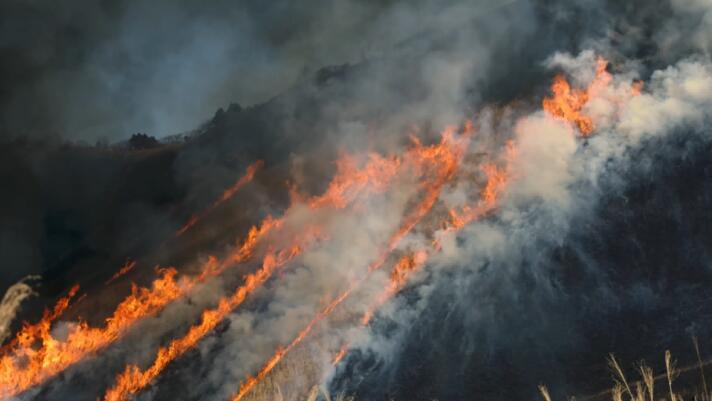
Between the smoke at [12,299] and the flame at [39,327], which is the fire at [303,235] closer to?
the flame at [39,327]

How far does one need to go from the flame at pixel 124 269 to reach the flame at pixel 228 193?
377 cm

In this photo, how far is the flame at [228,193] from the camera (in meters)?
45.3

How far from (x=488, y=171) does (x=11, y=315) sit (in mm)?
34452

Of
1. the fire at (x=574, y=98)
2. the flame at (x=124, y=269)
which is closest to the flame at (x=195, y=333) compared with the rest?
the flame at (x=124, y=269)

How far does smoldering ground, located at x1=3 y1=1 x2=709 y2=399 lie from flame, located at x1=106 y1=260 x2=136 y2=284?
1103 mm

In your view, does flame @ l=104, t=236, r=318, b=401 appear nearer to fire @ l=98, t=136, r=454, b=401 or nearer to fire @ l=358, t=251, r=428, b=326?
fire @ l=98, t=136, r=454, b=401

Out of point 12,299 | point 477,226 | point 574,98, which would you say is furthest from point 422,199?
point 12,299

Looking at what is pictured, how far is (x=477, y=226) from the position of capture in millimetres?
35562

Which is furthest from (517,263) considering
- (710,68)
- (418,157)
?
(710,68)

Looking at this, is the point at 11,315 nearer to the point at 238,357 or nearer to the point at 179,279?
the point at 238,357

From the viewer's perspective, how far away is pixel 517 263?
32.6 m

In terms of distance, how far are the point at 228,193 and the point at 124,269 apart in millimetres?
9610

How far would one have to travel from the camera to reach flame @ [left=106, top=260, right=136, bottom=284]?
135ft

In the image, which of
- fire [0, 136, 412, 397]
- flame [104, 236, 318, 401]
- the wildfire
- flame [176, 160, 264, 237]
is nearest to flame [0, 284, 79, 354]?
the wildfire
